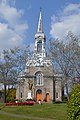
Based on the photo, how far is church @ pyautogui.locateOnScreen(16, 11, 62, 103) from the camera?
71.2m

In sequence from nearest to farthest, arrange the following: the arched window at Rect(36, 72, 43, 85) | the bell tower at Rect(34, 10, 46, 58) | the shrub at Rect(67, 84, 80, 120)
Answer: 1. the shrub at Rect(67, 84, 80, 120)
2. the arched window at Rect(36, 72, 43, 85)
3. the bell tower at Rect(34, 10, 46, 58)

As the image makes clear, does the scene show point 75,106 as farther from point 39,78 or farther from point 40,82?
point 39,78

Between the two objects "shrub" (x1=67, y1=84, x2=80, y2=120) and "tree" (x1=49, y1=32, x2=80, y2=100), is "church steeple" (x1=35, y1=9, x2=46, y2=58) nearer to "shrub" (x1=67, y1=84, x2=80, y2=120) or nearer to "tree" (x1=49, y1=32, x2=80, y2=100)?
"tree" (x1=49, y1=32, x2=80, y2=100)

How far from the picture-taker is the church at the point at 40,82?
234 feet

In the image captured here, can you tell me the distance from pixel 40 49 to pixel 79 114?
6487cm

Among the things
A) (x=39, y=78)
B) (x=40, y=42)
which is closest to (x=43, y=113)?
(x=39, y=78)

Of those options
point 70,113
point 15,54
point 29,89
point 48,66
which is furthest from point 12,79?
point 70,113

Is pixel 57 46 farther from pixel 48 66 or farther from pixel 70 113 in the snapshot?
pixel 70 113

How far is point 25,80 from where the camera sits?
2842 inches

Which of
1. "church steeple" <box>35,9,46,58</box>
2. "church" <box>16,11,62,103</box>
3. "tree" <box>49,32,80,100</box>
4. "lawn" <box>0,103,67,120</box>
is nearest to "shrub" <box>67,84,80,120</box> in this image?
"lawn" <box>0,103,67,120</box>

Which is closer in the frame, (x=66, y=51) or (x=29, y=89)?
(x=66, y=51)

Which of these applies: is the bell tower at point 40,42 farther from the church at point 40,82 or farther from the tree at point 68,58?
the tree at point 68,58

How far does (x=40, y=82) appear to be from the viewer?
73.4 meters

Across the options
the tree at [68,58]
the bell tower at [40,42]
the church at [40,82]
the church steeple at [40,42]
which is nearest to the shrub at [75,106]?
the tree at [68,58]
